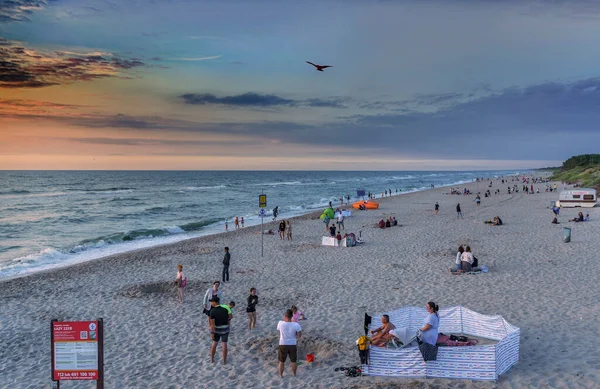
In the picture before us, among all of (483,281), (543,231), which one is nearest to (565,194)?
(543,231)

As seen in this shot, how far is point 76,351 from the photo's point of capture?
5.82 meters

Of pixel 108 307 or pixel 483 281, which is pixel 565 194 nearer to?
pixel 483 281

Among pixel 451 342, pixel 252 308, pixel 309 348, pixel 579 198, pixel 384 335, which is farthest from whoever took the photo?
pixel 579 198

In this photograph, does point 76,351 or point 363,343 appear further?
point 363,343

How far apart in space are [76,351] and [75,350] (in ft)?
0.06

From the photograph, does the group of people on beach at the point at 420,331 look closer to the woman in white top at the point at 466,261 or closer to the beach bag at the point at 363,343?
the beach bag at the point at 363,343

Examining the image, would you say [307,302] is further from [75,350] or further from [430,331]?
[75,350]

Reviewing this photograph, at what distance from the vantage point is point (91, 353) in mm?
5809

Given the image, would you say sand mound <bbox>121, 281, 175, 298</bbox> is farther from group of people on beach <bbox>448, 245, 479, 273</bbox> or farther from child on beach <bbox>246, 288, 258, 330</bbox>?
group of people on beach <bbox>448, 245, 479, 273</bbox>

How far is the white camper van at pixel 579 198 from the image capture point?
34.5 meters

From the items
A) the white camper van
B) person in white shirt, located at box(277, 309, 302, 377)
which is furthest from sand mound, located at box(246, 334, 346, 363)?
the white camper van

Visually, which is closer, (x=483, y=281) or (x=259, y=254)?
(x=483, y=281)

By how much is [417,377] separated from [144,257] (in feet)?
57.1

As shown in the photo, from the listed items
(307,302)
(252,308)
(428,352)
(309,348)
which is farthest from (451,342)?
(307,302)
